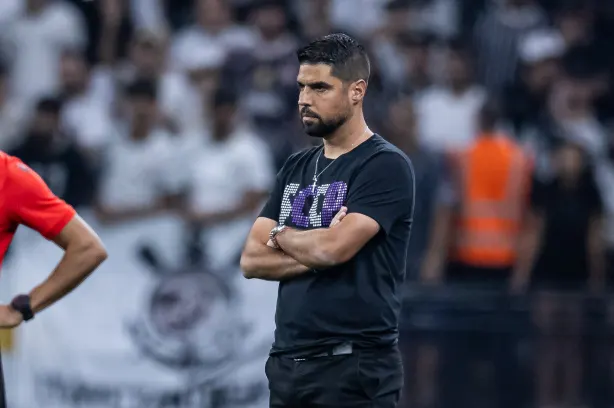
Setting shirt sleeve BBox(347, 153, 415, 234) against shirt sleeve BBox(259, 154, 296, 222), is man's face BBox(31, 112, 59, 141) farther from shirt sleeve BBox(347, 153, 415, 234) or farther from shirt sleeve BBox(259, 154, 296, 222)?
shirt sleeve BBox(347, 153, 415, 234)

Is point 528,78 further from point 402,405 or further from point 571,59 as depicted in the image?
point 402,405

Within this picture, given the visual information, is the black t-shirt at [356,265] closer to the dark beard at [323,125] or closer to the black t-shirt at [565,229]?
the dark beard at [323,125]

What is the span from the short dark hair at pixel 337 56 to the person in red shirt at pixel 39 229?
119cm

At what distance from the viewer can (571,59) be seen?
A: 41.0 ft

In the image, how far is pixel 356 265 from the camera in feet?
16.7

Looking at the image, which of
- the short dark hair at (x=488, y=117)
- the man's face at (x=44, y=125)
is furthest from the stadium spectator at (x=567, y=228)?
the man's face at (x=44, y=125)

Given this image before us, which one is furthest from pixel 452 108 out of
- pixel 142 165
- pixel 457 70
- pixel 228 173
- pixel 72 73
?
pixel 72 73

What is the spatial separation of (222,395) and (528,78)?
527 cm

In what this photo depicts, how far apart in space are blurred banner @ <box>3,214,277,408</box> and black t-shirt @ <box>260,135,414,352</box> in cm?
367

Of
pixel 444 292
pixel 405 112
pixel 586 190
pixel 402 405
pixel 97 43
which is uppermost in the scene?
pixel 97 43

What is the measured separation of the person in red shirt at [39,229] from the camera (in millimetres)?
5039

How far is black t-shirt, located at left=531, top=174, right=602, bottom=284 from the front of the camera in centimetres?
1043

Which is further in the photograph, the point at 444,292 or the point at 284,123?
the point at 284,123

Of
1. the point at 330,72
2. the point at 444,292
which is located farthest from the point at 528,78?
the point at 330,72
